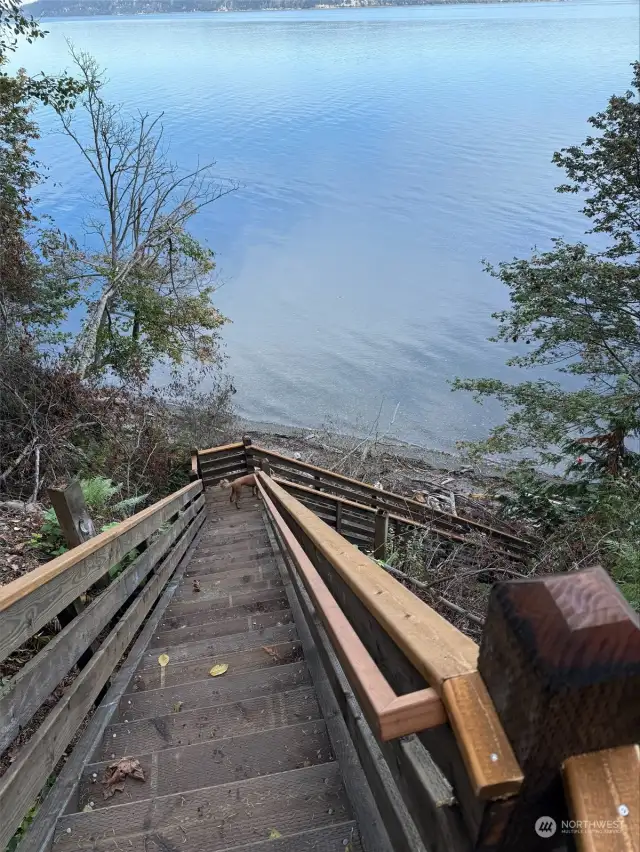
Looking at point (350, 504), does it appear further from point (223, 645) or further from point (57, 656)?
point (57, 656)

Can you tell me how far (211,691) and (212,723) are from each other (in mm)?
324

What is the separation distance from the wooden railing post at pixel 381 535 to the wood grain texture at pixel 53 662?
4.87m

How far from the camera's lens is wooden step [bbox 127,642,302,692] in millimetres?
2961

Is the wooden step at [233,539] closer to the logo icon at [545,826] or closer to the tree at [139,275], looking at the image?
the logo icon at [545,826]

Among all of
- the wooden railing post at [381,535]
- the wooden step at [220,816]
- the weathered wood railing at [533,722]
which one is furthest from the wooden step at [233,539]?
the weathered wood railing at [533,722]

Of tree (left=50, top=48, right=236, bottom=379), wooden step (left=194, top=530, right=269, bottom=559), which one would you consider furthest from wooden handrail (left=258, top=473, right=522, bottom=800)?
tree (left=50, top=48, right=236, bottom=379)

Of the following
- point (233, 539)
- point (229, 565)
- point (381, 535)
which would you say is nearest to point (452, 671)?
point (229, 565)

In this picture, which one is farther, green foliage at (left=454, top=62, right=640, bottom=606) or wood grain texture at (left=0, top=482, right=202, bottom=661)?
green foliage at (left=454, top=62, right=640, bottom=606)

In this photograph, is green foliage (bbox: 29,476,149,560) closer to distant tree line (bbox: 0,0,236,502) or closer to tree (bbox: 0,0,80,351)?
distant tree line (bbox: 0,0,236,502)

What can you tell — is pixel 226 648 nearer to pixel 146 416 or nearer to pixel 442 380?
pixel 146 416

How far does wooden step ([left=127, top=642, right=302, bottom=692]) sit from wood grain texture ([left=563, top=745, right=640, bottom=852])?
256cm

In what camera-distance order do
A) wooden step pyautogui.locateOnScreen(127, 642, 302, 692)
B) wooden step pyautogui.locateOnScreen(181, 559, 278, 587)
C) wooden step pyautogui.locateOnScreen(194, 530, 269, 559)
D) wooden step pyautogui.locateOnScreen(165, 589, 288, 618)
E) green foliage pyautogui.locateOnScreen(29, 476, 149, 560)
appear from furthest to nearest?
wooden step pyautogui.locateOnScreen(194, 530, 269, 559) < wooden step pyautogui.locateOnScreen(181, 559, 278, 587) < green foliage pyautogui.locateOnScreen(29, 476, 149, 560) < wooden step pyautogui.locateOnScreen(165, 589, 288, 618) < wooden step pyautogui.locateOnScreen(127, 642, 302, 692)

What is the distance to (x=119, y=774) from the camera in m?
2.13

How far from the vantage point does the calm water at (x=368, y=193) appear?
23781 millimetres
